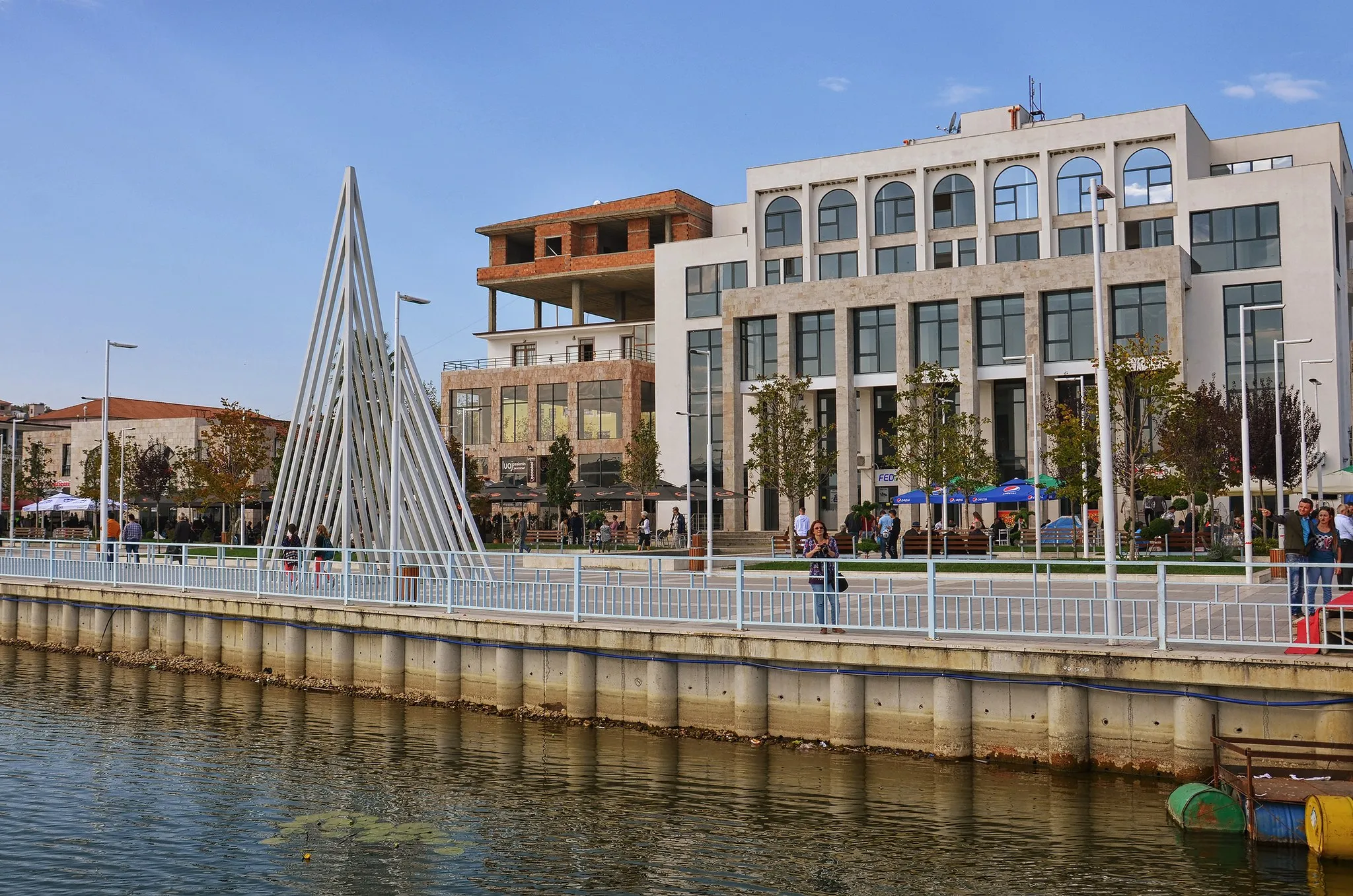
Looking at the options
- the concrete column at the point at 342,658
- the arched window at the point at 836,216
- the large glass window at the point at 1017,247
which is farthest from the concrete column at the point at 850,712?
the arched window at the point at 836,216

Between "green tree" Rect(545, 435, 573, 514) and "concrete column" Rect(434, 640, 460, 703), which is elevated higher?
"green tree" Rect(545, 435, 573, 514)

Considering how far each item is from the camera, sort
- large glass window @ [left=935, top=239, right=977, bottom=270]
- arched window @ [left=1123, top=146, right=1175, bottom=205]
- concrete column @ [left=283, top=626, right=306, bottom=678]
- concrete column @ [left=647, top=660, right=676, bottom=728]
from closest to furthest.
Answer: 1. concrete column @ [left=647, top=660, right=676, bottom=728]
2. concrete column @ [left=283, top=626, right=306, bottom=678]
3. arched window @ [left=1123, top=146, right=1175, bottom=205]
4. large glass window @ [left=935, top=239, right=977, bottom=270]

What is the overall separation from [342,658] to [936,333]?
125 feet

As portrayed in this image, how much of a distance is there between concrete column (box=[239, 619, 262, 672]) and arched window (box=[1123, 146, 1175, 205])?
141 feet

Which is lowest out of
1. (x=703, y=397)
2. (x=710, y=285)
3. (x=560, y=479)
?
(x=560, y=479)

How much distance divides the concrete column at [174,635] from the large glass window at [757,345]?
3595 cm

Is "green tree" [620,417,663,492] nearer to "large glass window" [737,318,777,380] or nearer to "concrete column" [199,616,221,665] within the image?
"large glass window" [737,318,777,380]

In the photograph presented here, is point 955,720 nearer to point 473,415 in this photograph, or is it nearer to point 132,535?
point 132,535

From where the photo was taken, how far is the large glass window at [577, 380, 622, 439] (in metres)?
66.6

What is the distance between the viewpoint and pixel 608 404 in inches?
2633

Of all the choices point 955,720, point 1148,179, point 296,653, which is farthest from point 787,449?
point 955,720

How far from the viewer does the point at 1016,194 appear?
55.7m

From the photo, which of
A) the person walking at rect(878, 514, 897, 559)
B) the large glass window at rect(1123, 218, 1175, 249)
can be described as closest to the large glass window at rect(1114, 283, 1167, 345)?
the large glass window at rect(1123, 218, 1175, 249)

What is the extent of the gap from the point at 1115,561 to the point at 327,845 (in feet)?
32.5
